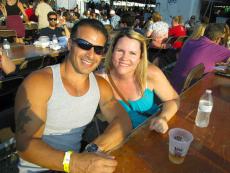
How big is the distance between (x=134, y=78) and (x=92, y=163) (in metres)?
1.27

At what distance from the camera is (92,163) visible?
138cm

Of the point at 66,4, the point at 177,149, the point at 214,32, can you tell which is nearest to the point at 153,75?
the point at 177,149

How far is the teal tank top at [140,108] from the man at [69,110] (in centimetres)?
32

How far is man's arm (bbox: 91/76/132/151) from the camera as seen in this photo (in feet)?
5.82

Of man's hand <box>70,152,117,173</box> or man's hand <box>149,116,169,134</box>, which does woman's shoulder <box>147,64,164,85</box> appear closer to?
man's hand <box>149,116,169,134</box>

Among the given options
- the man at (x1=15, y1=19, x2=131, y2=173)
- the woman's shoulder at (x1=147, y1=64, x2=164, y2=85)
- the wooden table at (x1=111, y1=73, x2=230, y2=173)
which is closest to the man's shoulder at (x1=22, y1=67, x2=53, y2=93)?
the man at (x1=15, y1=19, x2=131, y2=173)

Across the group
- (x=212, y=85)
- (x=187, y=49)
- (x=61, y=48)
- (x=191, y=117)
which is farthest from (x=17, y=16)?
(x=191, y=117)

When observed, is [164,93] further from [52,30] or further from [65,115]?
[52,30]

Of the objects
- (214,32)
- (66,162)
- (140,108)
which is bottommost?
(140,108)

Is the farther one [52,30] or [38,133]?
[52,30]

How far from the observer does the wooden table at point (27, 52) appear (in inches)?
170

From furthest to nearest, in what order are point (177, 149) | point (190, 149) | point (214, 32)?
point (214, 32), point (190, 149), point (177, 149)

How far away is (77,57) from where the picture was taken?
6.30ft

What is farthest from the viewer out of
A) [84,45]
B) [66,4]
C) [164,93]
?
[66,4]
